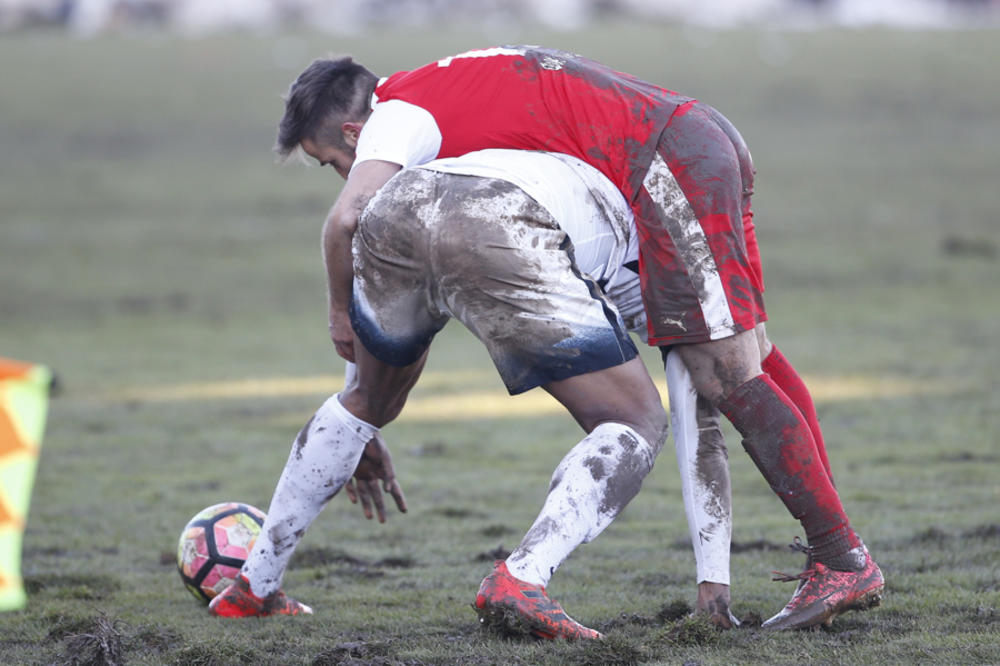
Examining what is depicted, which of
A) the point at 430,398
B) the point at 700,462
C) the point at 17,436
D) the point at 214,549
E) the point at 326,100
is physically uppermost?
the point at 326,100

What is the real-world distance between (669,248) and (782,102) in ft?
108

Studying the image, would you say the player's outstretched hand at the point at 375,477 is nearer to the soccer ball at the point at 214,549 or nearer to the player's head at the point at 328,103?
the soccer ball at the point at 214,549

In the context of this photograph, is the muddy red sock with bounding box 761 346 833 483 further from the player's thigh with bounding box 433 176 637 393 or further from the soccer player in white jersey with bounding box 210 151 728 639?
the player's thigh with bounding box 433 176 637 393

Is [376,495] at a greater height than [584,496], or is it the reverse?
[584,496]

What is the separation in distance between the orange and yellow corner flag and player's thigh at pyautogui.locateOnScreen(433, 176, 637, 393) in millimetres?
1476

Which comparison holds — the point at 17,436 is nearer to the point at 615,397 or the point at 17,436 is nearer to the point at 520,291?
the point at 520,291

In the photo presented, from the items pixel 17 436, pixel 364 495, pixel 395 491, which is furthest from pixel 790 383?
pixel 17 436

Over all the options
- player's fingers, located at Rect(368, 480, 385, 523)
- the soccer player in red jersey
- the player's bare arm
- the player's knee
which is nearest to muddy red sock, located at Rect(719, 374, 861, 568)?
the soccer player in red jersey

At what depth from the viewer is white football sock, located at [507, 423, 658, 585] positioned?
385 centimetres

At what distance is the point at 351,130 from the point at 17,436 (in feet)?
6.36

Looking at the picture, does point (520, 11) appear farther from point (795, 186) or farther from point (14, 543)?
point (14, 543)

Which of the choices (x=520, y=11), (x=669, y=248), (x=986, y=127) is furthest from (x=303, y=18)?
(x=669, y=248)

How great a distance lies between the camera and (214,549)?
514 centimetres

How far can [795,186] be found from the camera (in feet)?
90.6
